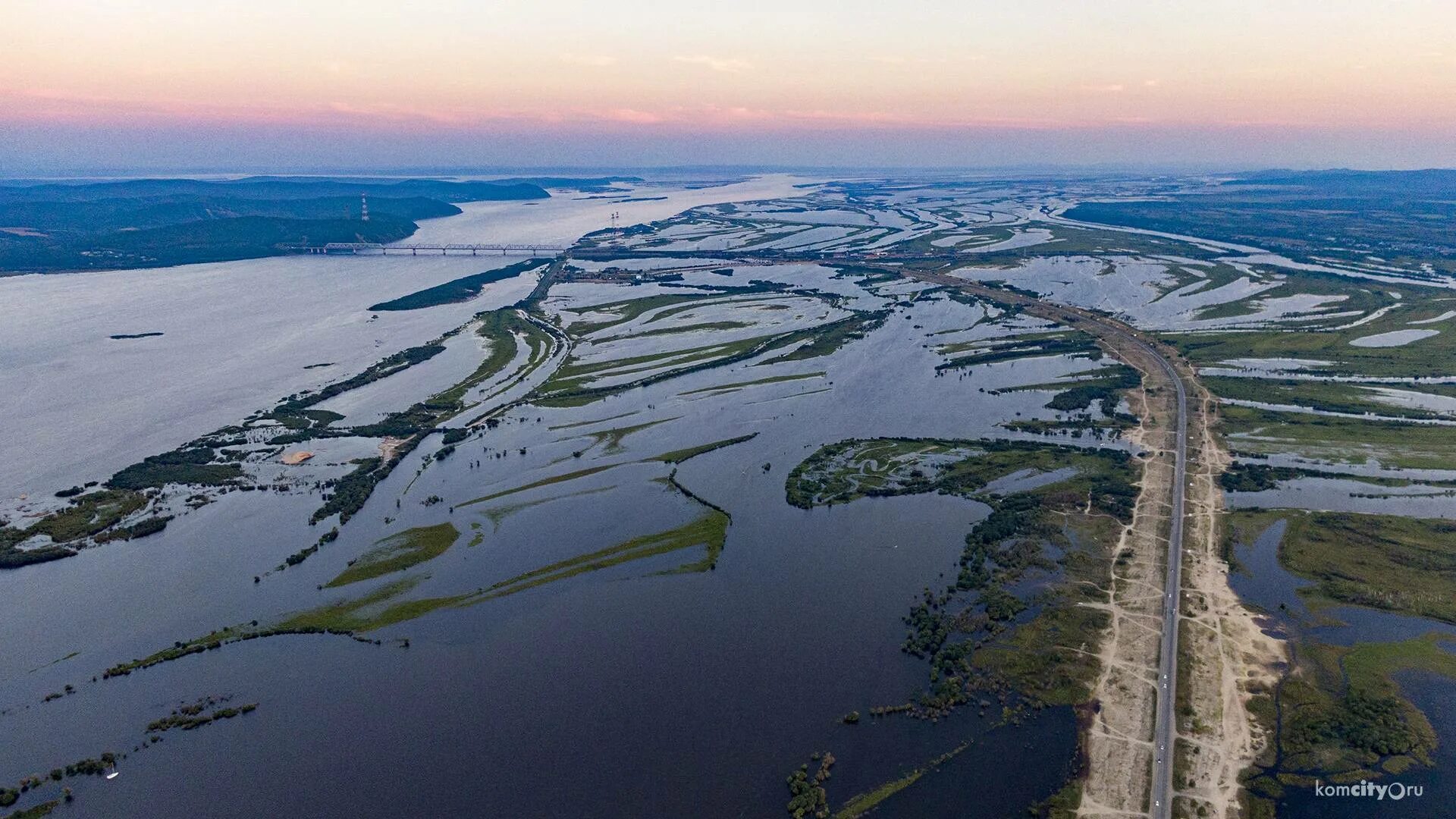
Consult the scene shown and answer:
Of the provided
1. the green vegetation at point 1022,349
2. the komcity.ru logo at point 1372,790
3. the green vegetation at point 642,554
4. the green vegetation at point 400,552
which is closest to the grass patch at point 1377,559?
the komcity.ru logo at point 1372,790

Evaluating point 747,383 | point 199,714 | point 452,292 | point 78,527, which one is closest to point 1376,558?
point 747,383

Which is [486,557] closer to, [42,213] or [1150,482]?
[1150,482]

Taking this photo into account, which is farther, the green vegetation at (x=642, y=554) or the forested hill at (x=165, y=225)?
the forested hill at (x=165, y=225)

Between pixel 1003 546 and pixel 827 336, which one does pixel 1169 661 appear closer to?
pixel 1003 546

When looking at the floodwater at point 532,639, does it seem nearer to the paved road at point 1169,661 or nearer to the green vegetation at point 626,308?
the paved road at point 1169,661

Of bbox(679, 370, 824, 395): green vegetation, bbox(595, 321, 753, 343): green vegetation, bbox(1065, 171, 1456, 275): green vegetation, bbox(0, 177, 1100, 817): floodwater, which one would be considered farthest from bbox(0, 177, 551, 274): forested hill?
bbox(1065, 171, 1456, 275): green vegetation

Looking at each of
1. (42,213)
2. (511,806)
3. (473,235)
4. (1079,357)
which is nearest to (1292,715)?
(511,806)

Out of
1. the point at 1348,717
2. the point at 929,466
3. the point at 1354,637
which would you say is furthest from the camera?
the point at 929,466
